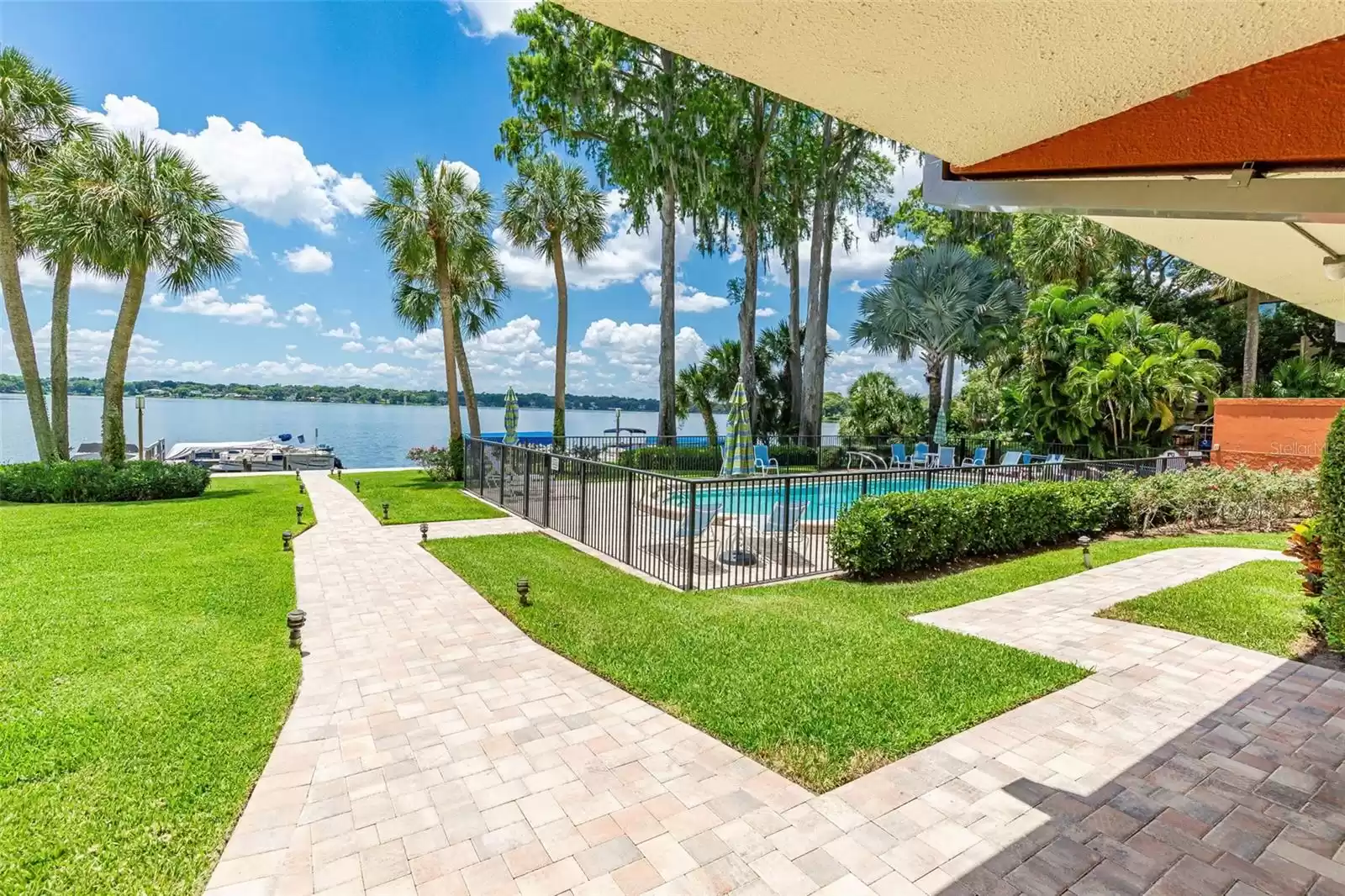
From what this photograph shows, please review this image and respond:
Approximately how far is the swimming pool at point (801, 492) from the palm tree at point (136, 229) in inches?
506

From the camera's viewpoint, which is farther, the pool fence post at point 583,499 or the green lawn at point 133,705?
the pool fence post at point 583,499

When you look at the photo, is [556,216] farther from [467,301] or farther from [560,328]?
[467,301]

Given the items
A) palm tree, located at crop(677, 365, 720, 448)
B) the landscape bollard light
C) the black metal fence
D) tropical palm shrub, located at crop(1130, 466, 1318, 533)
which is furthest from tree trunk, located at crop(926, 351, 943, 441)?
the landscape bollard light

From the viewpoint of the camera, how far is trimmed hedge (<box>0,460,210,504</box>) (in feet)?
39.5

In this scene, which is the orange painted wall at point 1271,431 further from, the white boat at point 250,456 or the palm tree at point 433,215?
the white boat at point 250,456

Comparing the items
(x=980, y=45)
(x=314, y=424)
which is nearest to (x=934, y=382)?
(x=980, y=45)

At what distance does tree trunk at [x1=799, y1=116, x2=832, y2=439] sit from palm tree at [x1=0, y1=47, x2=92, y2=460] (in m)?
18.8

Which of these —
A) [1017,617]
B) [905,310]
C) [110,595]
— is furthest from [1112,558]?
[905,310]

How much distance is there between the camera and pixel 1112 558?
7.64 metres

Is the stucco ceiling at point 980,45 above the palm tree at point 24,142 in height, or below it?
Answer: below

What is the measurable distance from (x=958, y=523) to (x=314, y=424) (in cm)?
7308

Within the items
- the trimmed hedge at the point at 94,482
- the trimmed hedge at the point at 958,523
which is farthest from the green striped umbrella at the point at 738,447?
the trimmed hedge at the point at 94,482

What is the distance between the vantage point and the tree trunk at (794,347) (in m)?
22.6

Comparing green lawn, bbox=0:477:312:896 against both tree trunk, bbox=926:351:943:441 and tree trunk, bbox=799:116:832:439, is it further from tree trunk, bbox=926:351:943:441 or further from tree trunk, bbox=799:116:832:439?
tree trunk, bbox=926:351:943:441
